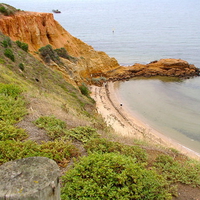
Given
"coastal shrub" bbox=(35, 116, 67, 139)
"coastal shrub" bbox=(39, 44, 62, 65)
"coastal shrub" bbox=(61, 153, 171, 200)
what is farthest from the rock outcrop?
"coastal shrub" bbox=(61, 153, 171, 200)

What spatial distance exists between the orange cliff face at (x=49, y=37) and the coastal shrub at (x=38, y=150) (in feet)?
74.5

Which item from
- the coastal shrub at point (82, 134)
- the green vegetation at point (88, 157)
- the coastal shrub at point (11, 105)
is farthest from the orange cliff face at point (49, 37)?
the coastal shrub at point (82, 134)

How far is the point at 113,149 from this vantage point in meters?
6.43

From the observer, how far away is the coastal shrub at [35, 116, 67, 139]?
6916 millimetres

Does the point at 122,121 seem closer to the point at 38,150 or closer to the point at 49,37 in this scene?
the point at 38,150

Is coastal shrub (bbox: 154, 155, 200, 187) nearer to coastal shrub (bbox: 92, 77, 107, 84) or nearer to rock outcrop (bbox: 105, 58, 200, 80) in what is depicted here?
coastal shrub (bbox: 92, 77, 107, 84)

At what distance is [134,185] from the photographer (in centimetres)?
462

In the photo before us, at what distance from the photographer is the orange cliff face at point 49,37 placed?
2777 cm

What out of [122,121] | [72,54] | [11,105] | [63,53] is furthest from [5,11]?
[11,105]

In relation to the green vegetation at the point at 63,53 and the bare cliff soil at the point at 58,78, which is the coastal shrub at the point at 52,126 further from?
the green vegetation at the point at 63,53

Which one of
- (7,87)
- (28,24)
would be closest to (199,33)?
(28,24)

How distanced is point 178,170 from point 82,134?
314 cm

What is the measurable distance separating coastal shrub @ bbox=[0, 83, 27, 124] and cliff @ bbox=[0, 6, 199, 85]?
15.9 meters

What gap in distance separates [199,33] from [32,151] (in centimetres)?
7789
